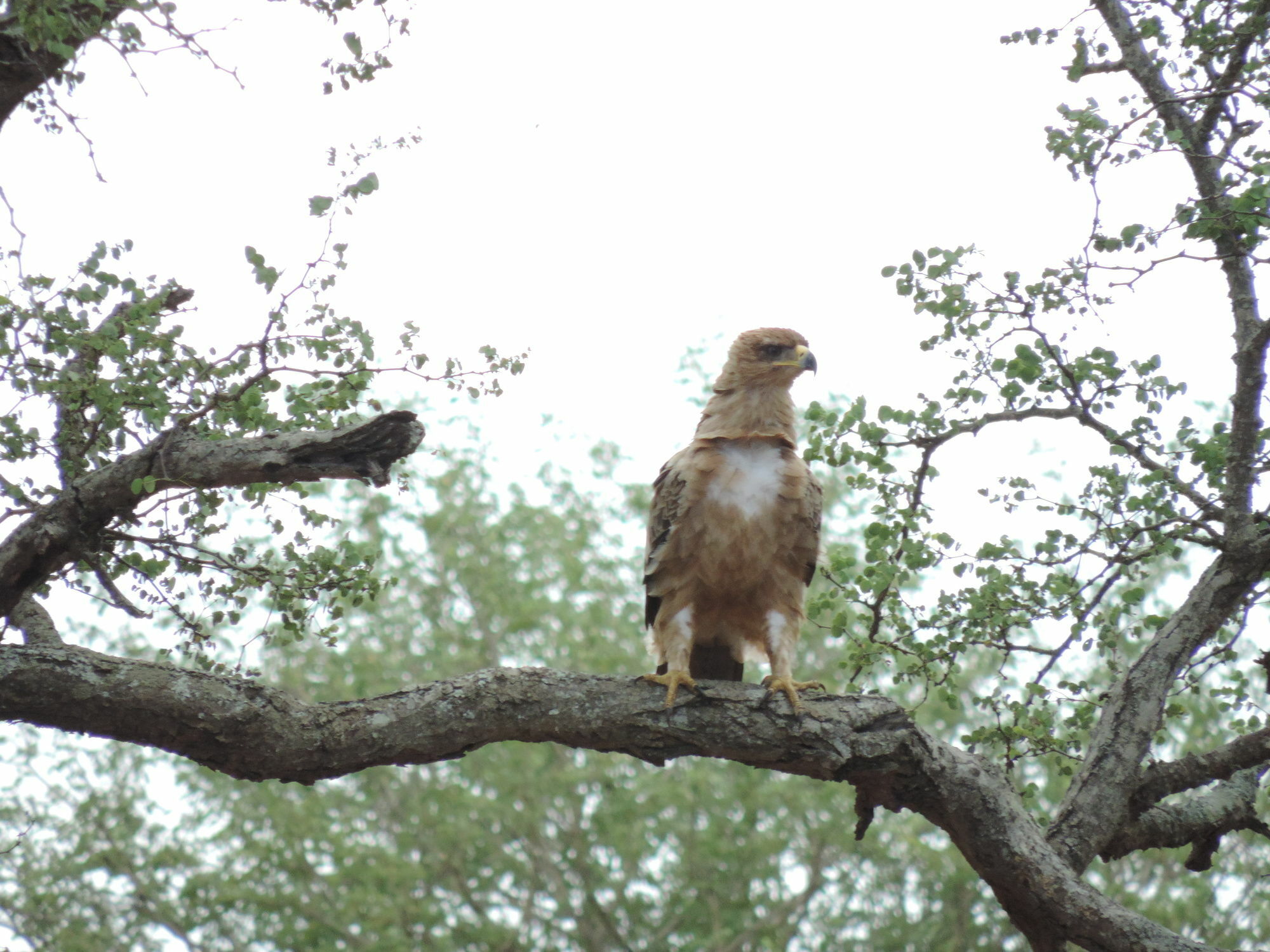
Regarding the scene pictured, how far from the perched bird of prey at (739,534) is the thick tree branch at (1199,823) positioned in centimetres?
140

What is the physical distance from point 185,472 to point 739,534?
6.92 feet

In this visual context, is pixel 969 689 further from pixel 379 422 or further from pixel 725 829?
pixel 379 422

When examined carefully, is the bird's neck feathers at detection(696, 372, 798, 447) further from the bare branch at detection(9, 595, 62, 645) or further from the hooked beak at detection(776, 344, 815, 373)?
the bare branch at detection(9, 595, 62, 645)

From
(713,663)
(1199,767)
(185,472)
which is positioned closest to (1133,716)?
(1199,767)

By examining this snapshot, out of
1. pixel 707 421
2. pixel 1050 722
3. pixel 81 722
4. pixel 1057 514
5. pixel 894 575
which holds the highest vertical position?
pixel 707 421

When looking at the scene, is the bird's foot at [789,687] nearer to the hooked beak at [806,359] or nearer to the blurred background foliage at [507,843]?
the hooked beak at [806,359]

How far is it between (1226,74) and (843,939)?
11101 millimetres

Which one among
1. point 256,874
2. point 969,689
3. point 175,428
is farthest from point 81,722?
point 969,689

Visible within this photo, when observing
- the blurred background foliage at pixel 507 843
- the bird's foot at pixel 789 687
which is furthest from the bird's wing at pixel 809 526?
the blurred background foliage at pixel 507 843

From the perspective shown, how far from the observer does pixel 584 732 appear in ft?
12.4

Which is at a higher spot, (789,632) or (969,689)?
(969,689)

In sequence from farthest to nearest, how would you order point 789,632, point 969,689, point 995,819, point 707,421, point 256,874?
point 969,689 → point 256,874 → point 707,421 → point 789,632 → point 995,819

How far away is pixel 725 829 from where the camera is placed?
1237cm

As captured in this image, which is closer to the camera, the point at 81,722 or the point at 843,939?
the point at 81,722
